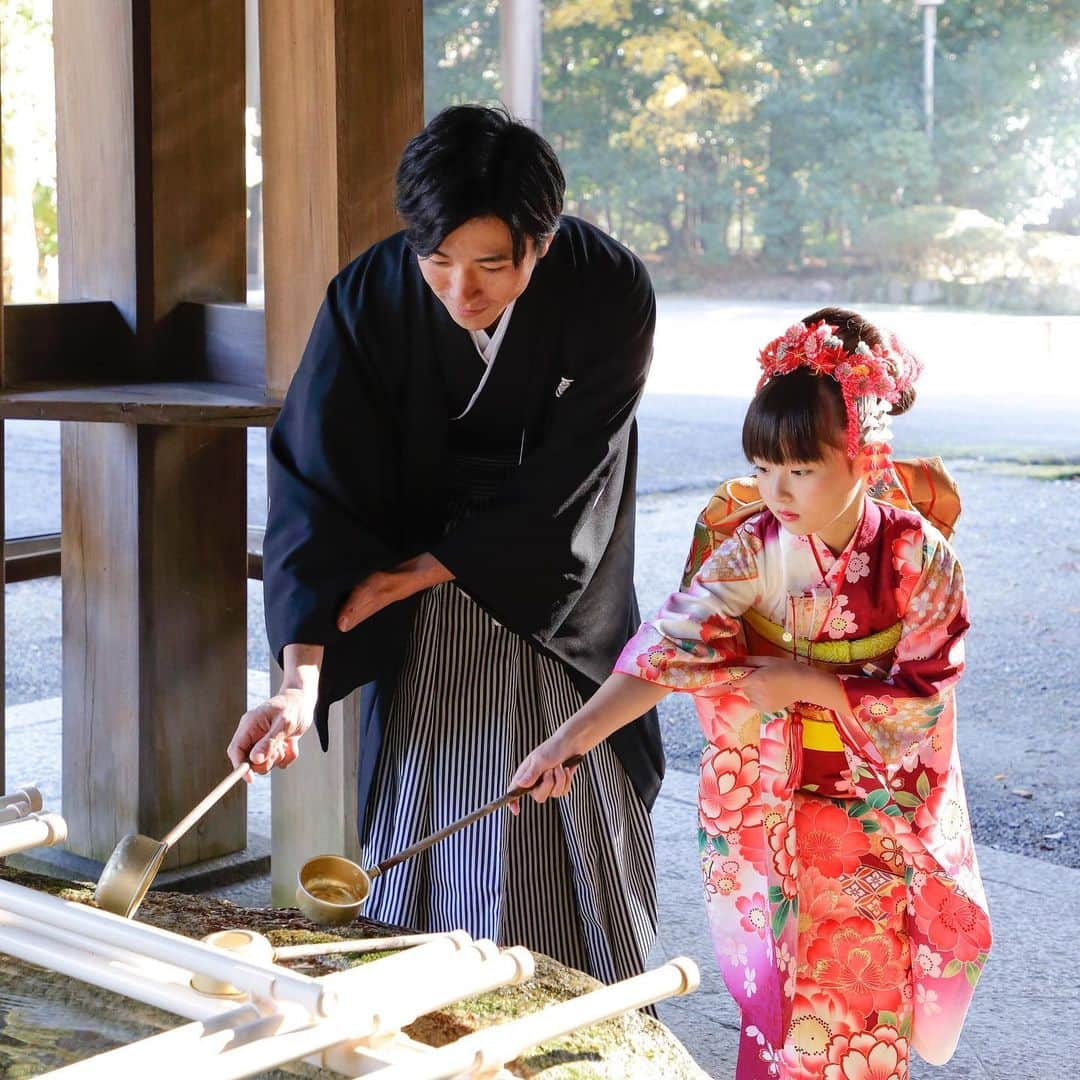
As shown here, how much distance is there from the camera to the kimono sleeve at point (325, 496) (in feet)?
7.41

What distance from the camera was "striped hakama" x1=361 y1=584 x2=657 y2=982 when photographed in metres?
2.36

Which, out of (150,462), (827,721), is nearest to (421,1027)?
(827,721)

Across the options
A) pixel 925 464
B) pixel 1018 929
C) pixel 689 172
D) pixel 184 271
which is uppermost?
pixel 689 172

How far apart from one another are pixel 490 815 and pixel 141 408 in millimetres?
1241

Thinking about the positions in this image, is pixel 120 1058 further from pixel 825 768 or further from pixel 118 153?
pixel 118 153

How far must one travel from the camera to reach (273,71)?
119 inches

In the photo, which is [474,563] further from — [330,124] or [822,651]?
[330,124]

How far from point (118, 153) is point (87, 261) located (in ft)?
1.01

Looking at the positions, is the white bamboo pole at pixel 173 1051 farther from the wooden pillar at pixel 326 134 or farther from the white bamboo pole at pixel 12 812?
the wooden pillar at pixel 326 134

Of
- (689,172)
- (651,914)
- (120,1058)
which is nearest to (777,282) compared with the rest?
(689,172)

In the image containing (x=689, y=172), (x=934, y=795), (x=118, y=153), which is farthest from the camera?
(x=689, y=172)

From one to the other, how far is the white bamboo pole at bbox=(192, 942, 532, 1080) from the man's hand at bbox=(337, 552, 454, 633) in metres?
0.86

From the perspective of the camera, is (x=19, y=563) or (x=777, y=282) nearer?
(x=19, y=563)

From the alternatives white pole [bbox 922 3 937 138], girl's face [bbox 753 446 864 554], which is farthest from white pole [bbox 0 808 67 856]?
white pole [bbox 922 3 937 138]
